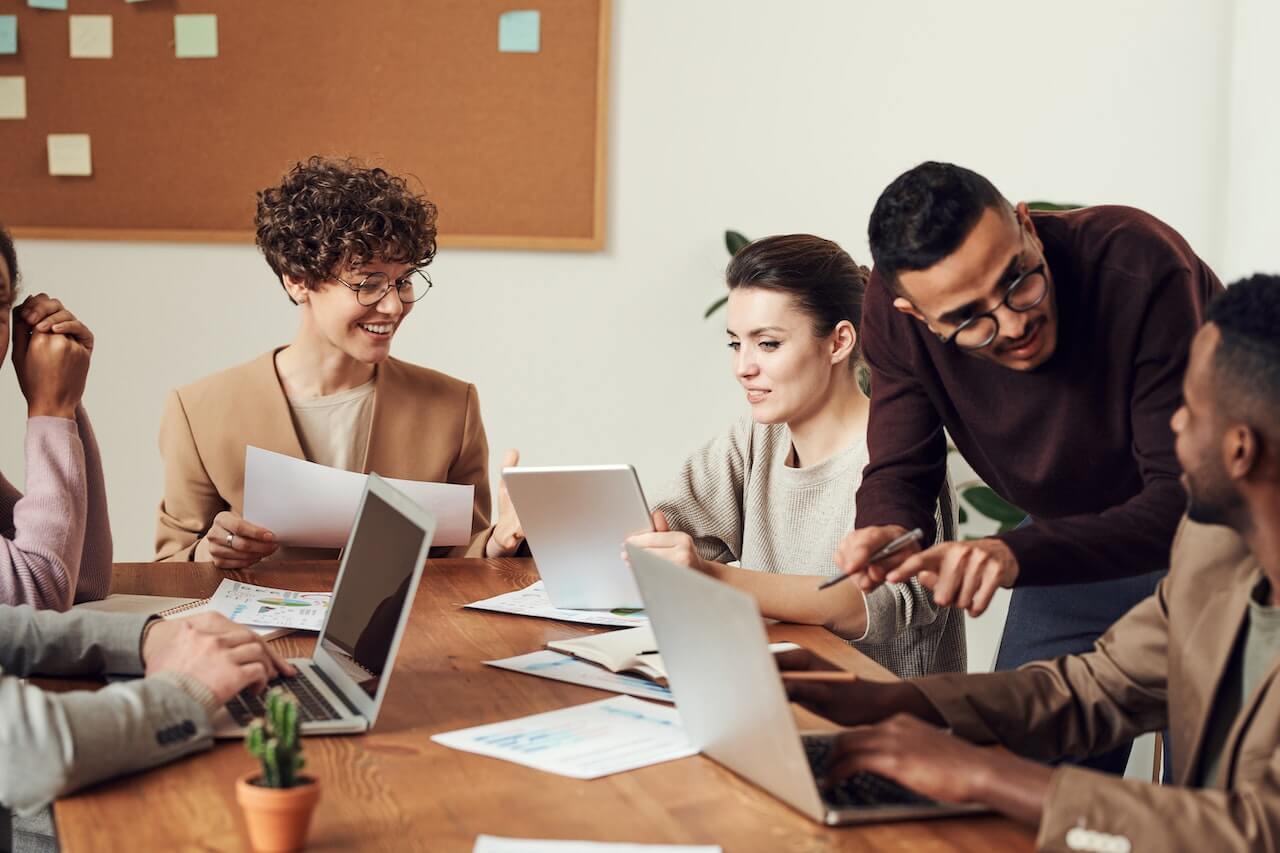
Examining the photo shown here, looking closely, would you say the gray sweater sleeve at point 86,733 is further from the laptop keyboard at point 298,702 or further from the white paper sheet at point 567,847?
the white paper sheet at point 567,847

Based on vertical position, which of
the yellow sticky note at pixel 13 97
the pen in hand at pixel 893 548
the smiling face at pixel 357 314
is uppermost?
the yellow sticky note at pixel 13 97

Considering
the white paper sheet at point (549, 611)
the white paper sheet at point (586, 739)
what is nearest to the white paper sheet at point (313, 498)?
the white paper sheet at point (549, 611)

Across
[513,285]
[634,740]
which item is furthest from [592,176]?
[634,740]

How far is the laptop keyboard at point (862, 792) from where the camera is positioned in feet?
3.79

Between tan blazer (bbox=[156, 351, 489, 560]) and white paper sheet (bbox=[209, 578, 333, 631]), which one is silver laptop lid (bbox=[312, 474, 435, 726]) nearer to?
white paper sheet (bbox=[209, 578, 333, 631])

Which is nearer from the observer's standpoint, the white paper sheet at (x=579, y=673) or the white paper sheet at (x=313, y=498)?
the white paper sheet at (x=579, y=673)

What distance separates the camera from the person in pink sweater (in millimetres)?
1774

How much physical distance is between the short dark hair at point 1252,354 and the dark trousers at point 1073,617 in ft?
2.72

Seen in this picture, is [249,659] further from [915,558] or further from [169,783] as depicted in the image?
[915,558]

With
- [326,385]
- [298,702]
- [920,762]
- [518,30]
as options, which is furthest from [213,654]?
[518,30]

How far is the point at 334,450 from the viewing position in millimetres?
2447

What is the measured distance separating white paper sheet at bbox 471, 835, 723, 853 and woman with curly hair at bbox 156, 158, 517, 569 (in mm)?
1281

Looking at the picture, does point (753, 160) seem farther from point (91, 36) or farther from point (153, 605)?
point (153, 605)

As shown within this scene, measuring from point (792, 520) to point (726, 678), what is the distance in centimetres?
102
